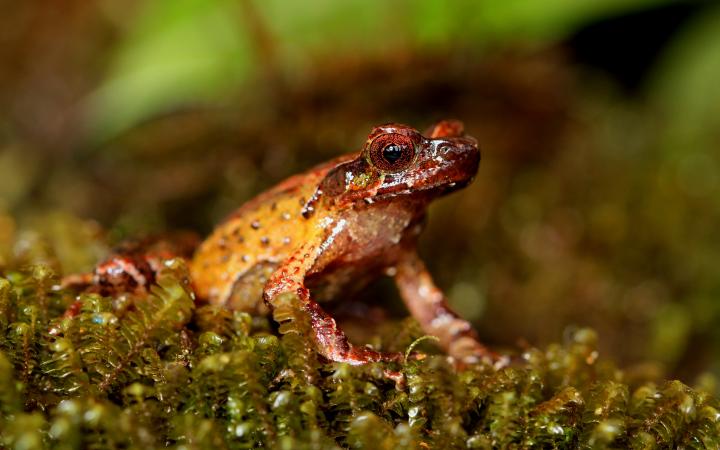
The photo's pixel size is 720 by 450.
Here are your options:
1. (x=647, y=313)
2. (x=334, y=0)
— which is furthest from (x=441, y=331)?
(x=334, y=0)

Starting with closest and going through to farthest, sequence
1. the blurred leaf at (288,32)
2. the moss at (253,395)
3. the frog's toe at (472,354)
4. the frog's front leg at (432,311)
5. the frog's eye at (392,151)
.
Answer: the moss at (253,395) → the frog's eye at (392,151) → the frog's toe at (472,354) → the frog's front leg at (432,311) → the blurred leaf at (288,32)

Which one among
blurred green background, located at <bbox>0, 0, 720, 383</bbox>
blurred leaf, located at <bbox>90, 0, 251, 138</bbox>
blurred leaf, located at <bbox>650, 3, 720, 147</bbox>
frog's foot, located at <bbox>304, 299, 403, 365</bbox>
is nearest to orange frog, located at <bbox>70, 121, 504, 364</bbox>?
frog's foot, located at <bbox>304, 299, 403, 365</bbox>

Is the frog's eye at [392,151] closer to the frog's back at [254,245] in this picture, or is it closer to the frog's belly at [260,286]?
the frog's back at [254,245]

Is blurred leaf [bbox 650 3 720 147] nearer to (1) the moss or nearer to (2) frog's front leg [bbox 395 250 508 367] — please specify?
(2) frog's front leg [bbox 395 250 508 367]

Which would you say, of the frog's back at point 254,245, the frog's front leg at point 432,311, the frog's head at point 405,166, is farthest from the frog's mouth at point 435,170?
the frog's front leg at point 432,311

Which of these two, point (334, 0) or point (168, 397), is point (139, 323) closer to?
point (168, 397)

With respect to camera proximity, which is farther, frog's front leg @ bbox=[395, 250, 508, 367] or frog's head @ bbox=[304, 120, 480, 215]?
frog's front leg @ bbox=[395, 250, 508, 367]

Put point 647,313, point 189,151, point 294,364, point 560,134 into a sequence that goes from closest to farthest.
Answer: point 294,364 < point 647,313 < point 189,151 < point 560,134
